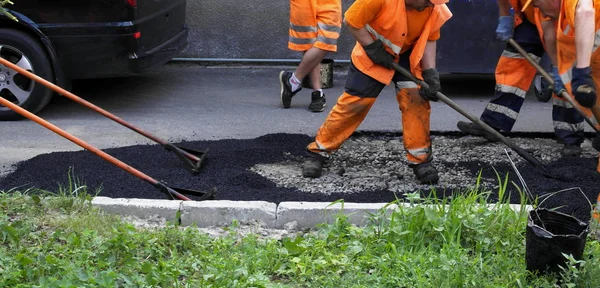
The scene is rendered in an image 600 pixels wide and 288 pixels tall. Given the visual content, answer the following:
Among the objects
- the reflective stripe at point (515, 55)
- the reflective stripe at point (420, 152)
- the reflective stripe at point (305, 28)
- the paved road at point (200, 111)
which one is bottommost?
the paved road at point (200, 111)

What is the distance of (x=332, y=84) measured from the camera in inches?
328

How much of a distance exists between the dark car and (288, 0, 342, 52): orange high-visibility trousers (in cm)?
137

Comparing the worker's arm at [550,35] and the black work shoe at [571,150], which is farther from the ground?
the worker's arm at [550,35]

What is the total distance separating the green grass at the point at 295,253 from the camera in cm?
349

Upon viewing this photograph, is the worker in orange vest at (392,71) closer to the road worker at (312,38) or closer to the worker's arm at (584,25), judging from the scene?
the worker's arm at (584,25)

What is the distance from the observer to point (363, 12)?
480 cm

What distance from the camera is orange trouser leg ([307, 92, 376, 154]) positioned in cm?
515

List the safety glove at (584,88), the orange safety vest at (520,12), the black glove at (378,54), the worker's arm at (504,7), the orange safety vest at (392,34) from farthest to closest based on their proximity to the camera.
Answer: the worker's arm at (504,7), the orange safety vest at (520,12), the black glove at (378,54), the orange safety vest at (392,34), the safety glove at (584,88)

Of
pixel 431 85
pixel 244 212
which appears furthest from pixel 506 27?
pixel 244 212

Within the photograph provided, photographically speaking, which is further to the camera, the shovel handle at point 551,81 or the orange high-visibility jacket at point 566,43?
the shovel handle at point 551,81

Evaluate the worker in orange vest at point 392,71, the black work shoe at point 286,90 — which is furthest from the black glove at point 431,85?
the black work shoe at point 286,90

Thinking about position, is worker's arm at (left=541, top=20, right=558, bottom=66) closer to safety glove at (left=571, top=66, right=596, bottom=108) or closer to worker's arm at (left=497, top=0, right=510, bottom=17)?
worker's arm at (left=497, top=0, right=510, bottom=17)

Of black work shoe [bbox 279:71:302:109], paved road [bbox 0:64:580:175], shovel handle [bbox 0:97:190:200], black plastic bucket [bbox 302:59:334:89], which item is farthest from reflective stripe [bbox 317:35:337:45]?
shovel handle [bbox 0:97:190:200]

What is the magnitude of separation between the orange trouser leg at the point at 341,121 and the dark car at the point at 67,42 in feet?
7.47
